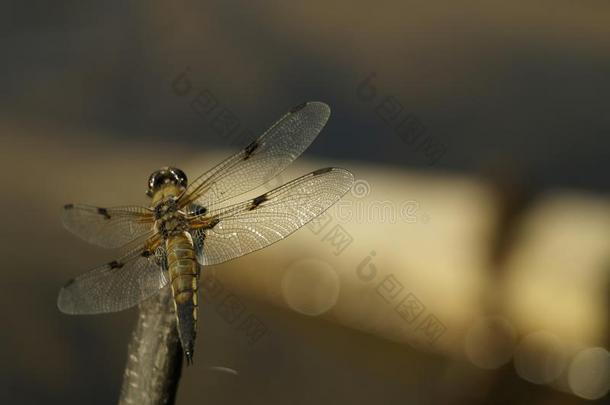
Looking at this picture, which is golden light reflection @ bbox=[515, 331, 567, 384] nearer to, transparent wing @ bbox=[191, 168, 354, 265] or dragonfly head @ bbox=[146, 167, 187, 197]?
transparent wing @ bbox=[191, 168, 354, 265]

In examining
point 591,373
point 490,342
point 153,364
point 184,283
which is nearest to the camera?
point 153,364

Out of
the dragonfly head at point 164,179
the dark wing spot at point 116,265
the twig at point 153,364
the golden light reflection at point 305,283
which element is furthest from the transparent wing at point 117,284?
the golden light reflection at point 305,283

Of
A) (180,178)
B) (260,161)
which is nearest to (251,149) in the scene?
(260,161)

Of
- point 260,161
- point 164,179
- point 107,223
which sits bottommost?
point 107,223

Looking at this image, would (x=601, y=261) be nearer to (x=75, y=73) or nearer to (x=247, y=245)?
(x=247, y=245)

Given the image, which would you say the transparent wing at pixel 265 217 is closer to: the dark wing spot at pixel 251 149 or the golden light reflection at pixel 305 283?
the dark wing spot at pixel 251 149

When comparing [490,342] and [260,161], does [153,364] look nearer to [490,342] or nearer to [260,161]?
[260,161]

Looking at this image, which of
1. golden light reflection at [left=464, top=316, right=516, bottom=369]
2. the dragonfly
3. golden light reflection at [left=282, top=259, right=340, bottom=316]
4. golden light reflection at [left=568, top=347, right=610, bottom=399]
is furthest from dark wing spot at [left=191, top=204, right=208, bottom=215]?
golden light reflection at [left=568, top=347, right=610, bottom=399]

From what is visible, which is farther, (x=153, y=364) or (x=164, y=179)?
(x=164, y=179)

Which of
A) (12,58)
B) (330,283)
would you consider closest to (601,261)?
(330,283)
